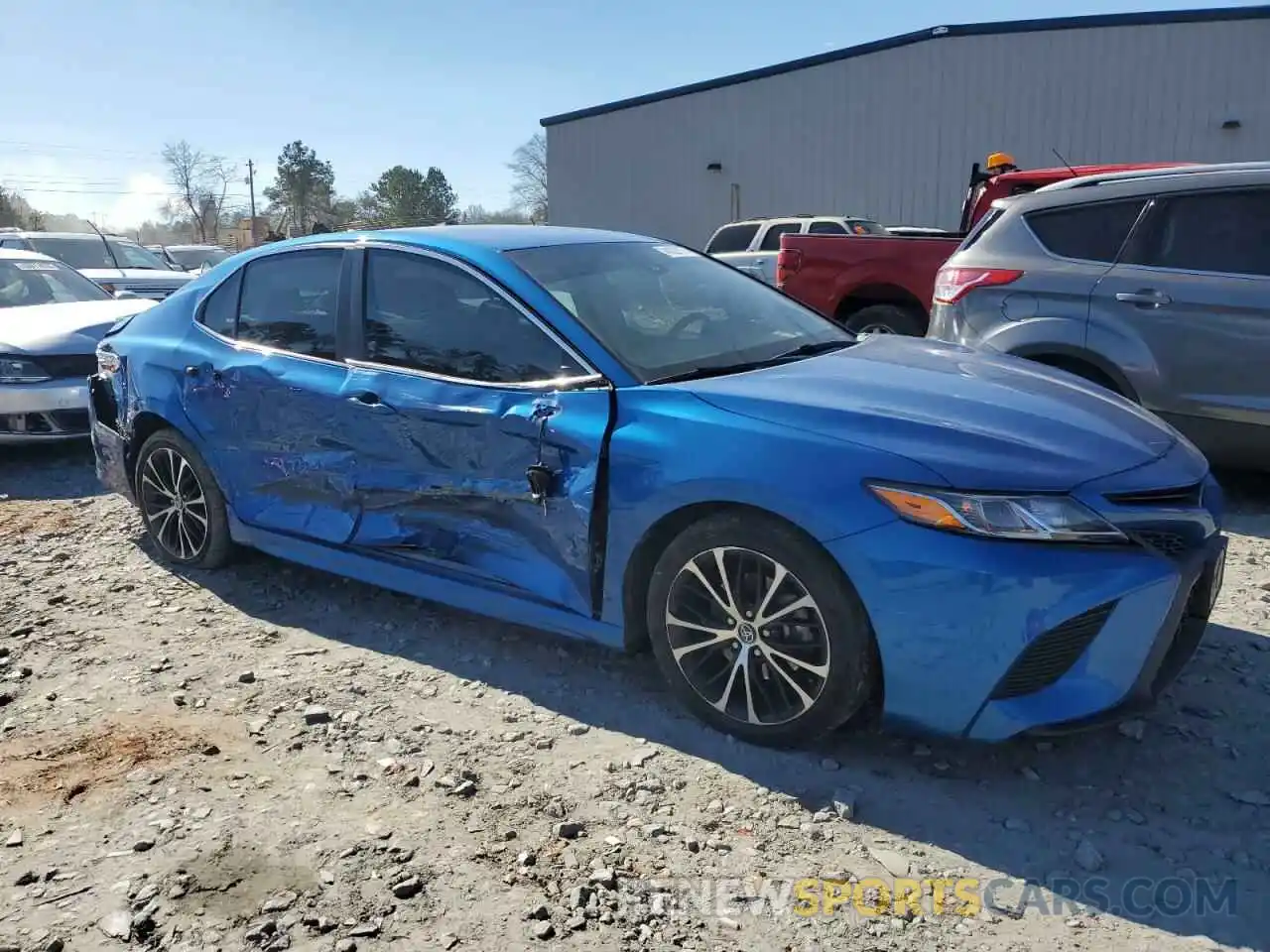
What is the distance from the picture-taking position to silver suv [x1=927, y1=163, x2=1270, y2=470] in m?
4.96

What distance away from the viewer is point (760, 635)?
2.92 m

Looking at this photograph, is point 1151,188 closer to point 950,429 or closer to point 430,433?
point 950,429

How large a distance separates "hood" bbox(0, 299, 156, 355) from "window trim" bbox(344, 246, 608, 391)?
3.69 m

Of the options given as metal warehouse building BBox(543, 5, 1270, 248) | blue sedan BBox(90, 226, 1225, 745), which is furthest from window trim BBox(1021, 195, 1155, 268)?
metal warehouse building BBox(543, 5, 1270, 248)

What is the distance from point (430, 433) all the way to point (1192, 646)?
249 cm

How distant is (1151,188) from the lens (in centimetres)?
532

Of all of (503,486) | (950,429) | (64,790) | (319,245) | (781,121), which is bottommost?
(64,790)

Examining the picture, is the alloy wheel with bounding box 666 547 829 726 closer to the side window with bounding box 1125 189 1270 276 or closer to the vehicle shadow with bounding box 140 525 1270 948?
the vehicle shadow with bounding box 140 525 1270 948

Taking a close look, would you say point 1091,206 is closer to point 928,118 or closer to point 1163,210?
point 1163,210

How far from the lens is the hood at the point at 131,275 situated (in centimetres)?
1179

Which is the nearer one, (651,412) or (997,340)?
(651,412)

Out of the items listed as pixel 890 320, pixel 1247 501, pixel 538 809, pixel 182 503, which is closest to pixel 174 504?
pixel 182 503

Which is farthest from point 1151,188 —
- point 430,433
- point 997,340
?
point 430,433

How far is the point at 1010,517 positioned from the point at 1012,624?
275 millimetres
